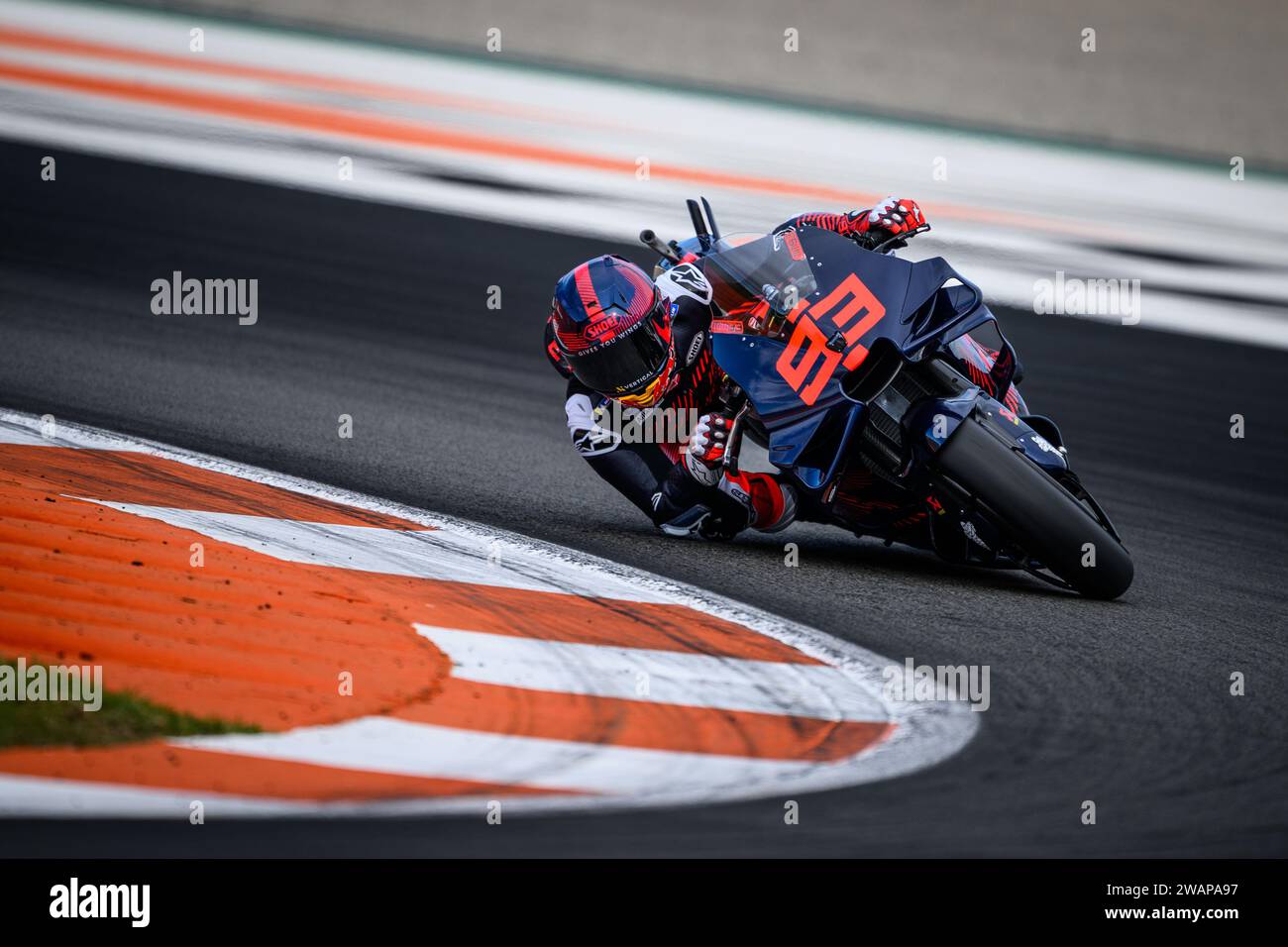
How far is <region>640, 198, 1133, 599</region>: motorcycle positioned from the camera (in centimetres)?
644

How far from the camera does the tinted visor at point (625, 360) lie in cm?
683

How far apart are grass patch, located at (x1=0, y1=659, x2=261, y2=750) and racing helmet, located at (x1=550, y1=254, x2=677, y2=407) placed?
→ 2749 mm

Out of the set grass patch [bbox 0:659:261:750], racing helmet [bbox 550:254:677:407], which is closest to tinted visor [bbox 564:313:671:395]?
racing helmet [bbox 550:254:677:407]

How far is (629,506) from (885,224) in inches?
77.7

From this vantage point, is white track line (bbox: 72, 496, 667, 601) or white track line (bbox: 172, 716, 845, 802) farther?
white track line (bbox: 72, 496, 667, 601)

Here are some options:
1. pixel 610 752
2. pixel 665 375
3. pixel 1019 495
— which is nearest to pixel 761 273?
pixel 665 375

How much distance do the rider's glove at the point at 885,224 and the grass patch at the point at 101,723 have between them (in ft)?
13.1

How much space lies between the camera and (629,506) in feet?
27.7

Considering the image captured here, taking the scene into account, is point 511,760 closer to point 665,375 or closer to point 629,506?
point 665,375

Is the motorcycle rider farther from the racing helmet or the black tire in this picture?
the black tire
